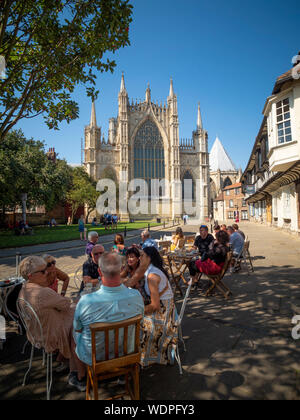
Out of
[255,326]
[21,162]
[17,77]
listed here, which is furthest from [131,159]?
[255,326]

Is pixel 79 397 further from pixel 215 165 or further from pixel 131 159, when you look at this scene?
pixel 215 165

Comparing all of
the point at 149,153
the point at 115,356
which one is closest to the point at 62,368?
the point at 115,356

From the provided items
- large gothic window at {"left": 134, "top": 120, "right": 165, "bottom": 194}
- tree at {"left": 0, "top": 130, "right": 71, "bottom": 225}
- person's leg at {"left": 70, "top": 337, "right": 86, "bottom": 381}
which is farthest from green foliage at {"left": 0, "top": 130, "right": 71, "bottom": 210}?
large gothic window at {"left": 134, "top": 120, "right": 165, "bottom": 194}

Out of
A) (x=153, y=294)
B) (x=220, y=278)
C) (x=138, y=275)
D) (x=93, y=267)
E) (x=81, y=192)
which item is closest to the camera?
(x=153, y=294)

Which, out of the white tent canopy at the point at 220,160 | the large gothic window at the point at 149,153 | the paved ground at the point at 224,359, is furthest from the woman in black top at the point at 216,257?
the white tent canopy at the point at 220,160

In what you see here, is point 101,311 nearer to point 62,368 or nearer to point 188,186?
point 62,368

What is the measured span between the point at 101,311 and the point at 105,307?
0.05m

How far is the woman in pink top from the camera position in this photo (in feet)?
8.15

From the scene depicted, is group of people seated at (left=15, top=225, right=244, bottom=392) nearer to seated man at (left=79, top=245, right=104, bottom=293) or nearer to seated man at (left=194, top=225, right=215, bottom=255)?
seated man at (left=79, top=245, right=104, bottom=293)

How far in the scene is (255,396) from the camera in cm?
226

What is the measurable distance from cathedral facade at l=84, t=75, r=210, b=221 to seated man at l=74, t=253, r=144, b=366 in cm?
4296

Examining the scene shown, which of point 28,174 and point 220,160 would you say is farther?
point 220,160

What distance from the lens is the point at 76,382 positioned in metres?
2.46
